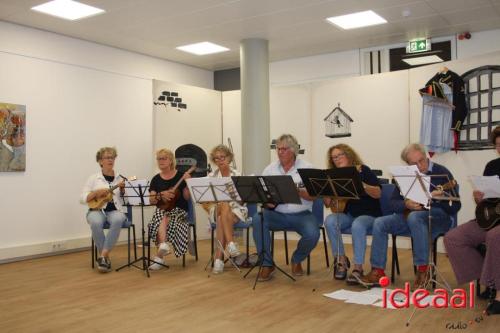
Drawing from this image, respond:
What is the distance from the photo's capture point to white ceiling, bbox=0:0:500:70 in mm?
5393

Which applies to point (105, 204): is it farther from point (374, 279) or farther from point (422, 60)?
point (422, 60)

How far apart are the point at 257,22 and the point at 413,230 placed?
320cm

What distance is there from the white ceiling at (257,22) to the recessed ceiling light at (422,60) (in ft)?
0.93

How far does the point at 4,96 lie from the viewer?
582 centimetres

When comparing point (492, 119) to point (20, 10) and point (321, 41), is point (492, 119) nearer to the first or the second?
point (321, 41)

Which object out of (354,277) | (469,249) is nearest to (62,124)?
(354,277)

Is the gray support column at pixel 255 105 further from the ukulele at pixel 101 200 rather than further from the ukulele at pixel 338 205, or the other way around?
the ukulele at pixel 338 205

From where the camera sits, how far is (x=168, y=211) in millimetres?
5027

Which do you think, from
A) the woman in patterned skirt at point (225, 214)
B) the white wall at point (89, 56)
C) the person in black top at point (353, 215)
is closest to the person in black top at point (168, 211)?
the woman in patterned skirt at point (225, 214)

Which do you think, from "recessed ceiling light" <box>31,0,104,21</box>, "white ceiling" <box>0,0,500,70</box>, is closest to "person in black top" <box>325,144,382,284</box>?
"white ceiling" <box>0,0,500,70</box>

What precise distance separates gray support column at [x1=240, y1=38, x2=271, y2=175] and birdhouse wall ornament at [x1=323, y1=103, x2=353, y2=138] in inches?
34.2

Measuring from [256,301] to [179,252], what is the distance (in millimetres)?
1426

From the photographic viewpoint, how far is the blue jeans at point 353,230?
412 centimetres

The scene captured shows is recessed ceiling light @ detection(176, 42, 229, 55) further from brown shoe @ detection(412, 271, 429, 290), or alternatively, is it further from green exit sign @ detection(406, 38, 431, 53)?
brown shoe @ detection(412, 271, 429, 290)
